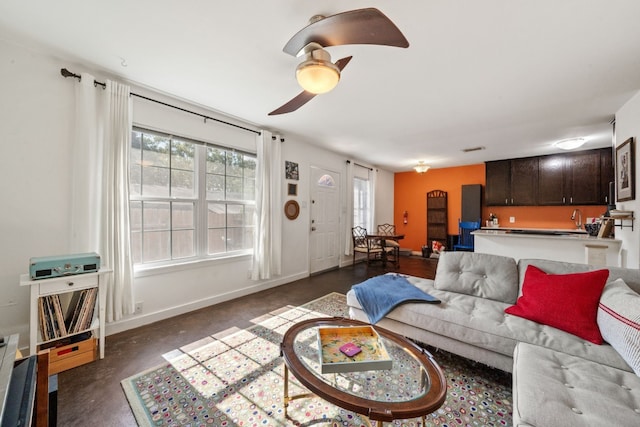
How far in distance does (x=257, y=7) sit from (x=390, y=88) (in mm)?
1499

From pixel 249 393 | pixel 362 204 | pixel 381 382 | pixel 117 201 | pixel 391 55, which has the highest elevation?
pixel 391 55

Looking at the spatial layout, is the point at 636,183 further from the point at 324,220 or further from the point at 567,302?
the point at 324,220

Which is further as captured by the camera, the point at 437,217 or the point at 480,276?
the point at 437,217

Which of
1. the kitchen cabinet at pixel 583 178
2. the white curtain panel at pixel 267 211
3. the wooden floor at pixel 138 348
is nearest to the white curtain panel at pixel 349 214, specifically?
the wooden floor at pixel 138 348

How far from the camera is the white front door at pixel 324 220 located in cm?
475

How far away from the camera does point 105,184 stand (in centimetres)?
229

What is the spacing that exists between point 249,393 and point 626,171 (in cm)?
443

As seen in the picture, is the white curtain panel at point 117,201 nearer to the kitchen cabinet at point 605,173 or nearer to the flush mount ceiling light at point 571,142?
the flush mount ceiling light at point 571,142

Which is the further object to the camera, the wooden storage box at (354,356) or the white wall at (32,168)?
the white wall at (32,168)

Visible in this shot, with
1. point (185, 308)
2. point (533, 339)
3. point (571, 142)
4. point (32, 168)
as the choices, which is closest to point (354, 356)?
point (533, 339)

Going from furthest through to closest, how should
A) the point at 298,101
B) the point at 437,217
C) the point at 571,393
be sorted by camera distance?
the point at 437,217, the point at 298,101, the point at 571,393

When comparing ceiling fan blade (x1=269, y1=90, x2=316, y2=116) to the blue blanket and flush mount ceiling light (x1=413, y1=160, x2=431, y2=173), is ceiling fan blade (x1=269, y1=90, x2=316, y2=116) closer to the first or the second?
the blue blanket

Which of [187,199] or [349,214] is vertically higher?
[187,199]

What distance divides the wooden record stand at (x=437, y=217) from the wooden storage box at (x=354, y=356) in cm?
574
